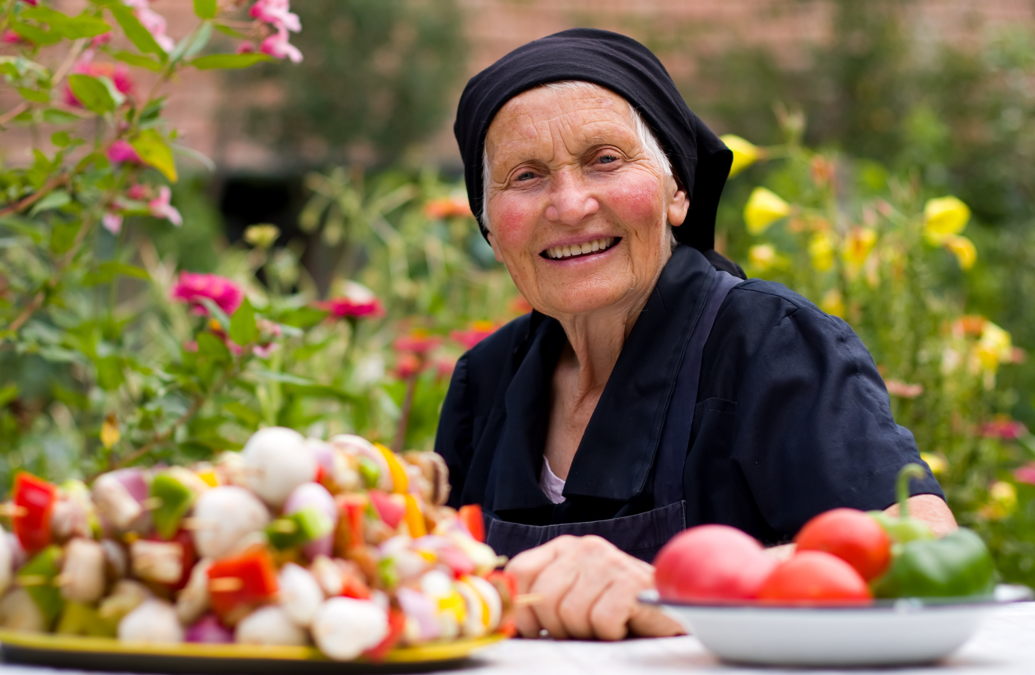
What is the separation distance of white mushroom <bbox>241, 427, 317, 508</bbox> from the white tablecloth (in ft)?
0.77

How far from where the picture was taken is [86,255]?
2.26m

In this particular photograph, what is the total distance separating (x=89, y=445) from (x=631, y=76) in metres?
1.79

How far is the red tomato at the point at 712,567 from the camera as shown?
38.6 inches

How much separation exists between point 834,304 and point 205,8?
1.88 m

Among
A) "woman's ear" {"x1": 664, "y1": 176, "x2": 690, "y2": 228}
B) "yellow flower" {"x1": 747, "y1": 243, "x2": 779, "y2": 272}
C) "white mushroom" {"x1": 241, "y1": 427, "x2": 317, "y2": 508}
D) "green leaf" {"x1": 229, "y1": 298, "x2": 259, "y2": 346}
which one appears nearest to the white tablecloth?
"white mushroom" {"x1": 241, "y1": 427, "x2": 317, "y2": 508}

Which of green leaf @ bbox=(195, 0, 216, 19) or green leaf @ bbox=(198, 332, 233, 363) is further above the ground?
green leaf @ bbox=(195, 0, 216, 19)

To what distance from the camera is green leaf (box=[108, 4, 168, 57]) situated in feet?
5.68

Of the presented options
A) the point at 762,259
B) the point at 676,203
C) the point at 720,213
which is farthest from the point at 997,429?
the point at 720,213

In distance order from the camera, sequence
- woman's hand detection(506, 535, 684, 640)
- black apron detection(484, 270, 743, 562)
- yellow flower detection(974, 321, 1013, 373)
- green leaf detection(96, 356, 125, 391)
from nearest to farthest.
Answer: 1. woman's hand detection(506, 535, 684, 640)
2. black apron detection(484, 270, 743, 562)
3. green leaf detection(96, 356, 125, 391)
4. yellow flower detection(974, 321, 1013, 373)

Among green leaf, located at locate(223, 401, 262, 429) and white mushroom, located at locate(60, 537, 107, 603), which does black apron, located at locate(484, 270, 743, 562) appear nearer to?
green leaf, located at locate(223, 401, 262, 429)

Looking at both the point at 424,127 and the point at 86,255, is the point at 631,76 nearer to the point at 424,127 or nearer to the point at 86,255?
the point at 86,255

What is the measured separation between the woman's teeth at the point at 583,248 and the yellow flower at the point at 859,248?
119cm

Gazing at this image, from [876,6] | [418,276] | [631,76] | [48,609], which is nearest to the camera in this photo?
[48,609]

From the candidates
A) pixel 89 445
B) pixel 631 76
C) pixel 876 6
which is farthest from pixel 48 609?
pixel 876 6
